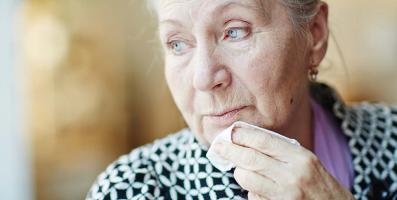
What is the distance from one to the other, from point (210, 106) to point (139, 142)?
359 cm

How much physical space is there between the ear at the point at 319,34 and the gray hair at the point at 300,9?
29mm

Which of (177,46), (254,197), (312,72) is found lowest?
(254,197)

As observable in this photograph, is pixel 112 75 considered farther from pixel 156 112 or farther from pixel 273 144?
pixel 273 144

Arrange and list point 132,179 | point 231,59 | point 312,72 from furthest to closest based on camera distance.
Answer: point 312,72 → point 132,179 → point 231,59

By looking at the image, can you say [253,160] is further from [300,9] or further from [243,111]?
[300,9]

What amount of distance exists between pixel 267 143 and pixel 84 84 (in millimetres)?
3347

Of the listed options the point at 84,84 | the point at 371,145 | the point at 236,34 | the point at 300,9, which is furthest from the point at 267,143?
the point at 84,84

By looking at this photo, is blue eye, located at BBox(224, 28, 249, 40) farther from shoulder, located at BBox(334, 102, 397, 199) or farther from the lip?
shoulder, located at BBox(334, 102, 397, 199)

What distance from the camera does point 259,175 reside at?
1.16m

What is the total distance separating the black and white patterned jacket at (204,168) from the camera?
1369mm

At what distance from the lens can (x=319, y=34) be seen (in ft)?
4.82

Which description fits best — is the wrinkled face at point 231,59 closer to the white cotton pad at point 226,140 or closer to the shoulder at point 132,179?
the white cotton pad at point 226,140

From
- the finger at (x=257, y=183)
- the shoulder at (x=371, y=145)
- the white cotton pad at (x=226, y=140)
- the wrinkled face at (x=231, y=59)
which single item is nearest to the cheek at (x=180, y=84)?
the wrinkled face at (x=231, y=59)

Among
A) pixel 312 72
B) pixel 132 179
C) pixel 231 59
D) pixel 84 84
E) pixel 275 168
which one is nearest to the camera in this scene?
pixel 275 168
